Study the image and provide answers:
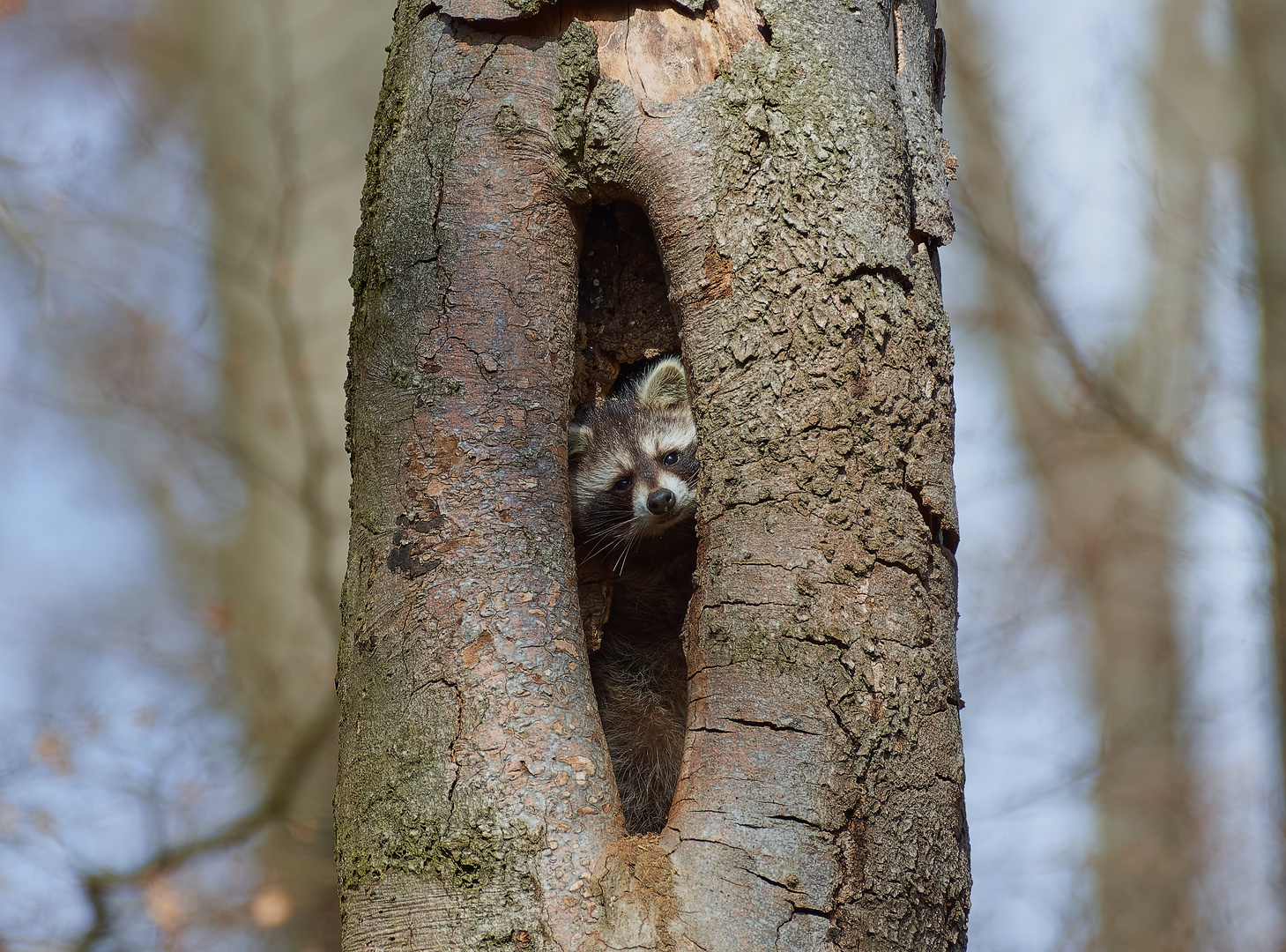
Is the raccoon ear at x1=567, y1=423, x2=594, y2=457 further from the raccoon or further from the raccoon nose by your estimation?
the raccoon nose

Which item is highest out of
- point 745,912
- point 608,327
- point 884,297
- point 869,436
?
point 608,327

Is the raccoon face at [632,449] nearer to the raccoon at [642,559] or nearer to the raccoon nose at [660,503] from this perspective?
the raccoon at [642,559]

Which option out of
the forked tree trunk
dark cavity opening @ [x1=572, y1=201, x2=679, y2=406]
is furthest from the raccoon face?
the forked tree trunk

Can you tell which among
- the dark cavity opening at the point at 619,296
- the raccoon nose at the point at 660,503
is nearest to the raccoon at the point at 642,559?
the raccoon nose at the point at 660,503

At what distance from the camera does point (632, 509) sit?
3.52 meters

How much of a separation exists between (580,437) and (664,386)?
1.13ft

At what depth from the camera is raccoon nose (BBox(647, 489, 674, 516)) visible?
11.0ft

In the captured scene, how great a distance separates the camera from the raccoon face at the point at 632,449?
364 cm

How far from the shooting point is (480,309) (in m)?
1.92

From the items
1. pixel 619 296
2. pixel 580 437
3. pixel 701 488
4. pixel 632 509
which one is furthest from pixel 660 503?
pixel 701 488
